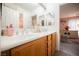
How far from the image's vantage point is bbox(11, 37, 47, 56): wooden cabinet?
5.10ft

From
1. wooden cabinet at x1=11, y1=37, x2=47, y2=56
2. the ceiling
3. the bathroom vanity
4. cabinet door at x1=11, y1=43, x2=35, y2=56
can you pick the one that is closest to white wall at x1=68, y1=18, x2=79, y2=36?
the ceiling

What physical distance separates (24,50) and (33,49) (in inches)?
5.6

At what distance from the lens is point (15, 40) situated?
1562mm

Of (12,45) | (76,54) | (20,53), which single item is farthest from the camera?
(76,54)

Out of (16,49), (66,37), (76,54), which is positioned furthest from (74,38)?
(16,49)

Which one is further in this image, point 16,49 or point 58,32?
point 58,32

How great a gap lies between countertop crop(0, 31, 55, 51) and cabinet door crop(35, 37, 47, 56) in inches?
2.6

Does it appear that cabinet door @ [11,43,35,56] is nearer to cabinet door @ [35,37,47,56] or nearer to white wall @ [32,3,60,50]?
cabinet door @ [35,37,47,56]

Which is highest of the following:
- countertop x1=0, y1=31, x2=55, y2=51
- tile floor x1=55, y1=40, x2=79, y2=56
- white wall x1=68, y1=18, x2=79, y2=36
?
white wall x1=68, y1=18, x2=79, y2=36

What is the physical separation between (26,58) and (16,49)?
0.29 m

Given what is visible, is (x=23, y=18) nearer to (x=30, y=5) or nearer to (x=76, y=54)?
(x=30, y=5)

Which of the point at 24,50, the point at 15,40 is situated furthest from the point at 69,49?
the point at 15,40

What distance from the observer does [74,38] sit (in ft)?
5.78

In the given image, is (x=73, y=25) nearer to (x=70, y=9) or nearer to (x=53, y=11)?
(x=70, y=9)
